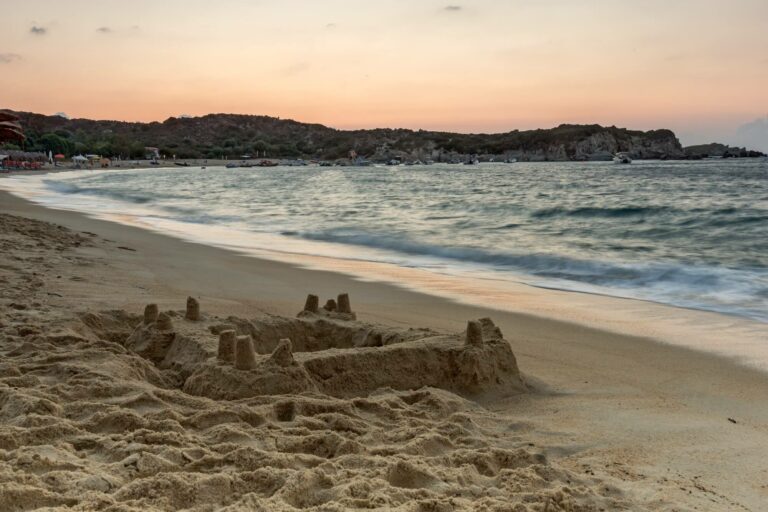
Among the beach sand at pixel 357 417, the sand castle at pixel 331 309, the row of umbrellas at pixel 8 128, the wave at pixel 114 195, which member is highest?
the row of umbrellas at pixel 8 128

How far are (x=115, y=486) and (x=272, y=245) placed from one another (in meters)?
12.0

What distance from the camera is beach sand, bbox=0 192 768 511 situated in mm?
2633

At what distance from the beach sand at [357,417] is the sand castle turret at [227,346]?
10 centimetres

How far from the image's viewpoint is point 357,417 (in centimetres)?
354

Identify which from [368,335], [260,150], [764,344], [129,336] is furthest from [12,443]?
[260,150]

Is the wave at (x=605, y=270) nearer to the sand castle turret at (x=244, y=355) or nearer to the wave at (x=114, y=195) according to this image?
the sand castle turret at (x=244, y=355)

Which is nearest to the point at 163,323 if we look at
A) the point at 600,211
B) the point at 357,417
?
the point at 357,417

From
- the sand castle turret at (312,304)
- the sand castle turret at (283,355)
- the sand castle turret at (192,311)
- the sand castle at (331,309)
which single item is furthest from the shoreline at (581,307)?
the sand castle turret at (283,355)

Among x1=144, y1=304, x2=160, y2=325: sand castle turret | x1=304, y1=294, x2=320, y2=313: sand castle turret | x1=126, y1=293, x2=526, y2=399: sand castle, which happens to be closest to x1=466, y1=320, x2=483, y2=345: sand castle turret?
x1=126, y1=293, x2=526, y2=399: sand castle

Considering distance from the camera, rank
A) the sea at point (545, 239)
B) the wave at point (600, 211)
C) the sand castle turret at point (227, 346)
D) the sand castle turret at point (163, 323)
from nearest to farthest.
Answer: the sand castle turret at point (227, 346)
the sand castle turret at point (163, 323)
the sea at point (545, 239)
the wave at point (600, 211)

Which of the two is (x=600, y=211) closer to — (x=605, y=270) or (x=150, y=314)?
(x=605, y=270)

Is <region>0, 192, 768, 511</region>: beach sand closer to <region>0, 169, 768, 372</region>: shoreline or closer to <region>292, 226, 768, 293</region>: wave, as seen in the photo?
<region>0, 169, 768, 372</region>: shoreline

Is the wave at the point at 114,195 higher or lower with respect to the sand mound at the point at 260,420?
higher

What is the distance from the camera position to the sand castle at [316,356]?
3891mm
